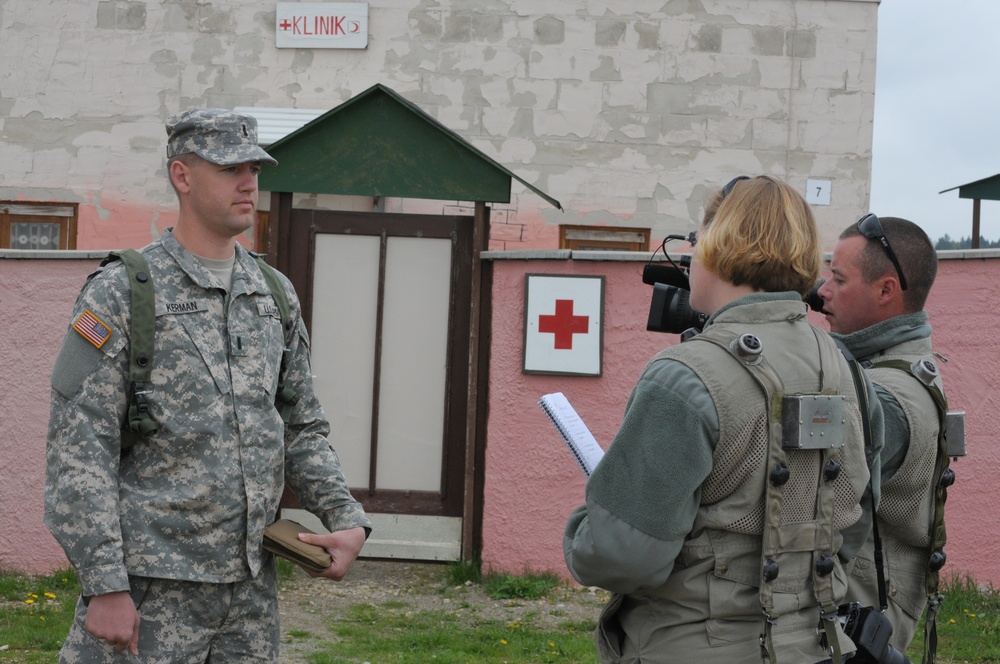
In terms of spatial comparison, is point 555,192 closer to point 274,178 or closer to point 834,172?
point 834,172

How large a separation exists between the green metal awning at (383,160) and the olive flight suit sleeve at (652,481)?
4.34m

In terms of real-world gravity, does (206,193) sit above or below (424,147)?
below

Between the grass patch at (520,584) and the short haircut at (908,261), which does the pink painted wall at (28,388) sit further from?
the short haircut at (908,261)

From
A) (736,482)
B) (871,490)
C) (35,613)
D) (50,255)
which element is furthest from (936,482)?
(50,255)

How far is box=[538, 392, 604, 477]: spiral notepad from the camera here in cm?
232

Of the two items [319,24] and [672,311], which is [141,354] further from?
[319,24]

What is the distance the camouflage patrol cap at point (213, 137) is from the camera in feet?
9.18

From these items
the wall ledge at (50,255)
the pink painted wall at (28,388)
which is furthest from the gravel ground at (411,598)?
the wall ledge at (50,255)

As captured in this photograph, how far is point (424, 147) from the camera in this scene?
635 cm

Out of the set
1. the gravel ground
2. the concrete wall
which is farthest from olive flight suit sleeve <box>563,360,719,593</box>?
the concrete wall

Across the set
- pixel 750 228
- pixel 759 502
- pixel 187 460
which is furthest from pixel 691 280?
pixel 187 460

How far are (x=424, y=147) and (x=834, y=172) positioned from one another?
15.3 ft

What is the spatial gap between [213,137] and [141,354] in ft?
1.97

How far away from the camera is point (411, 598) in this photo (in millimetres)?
6164
